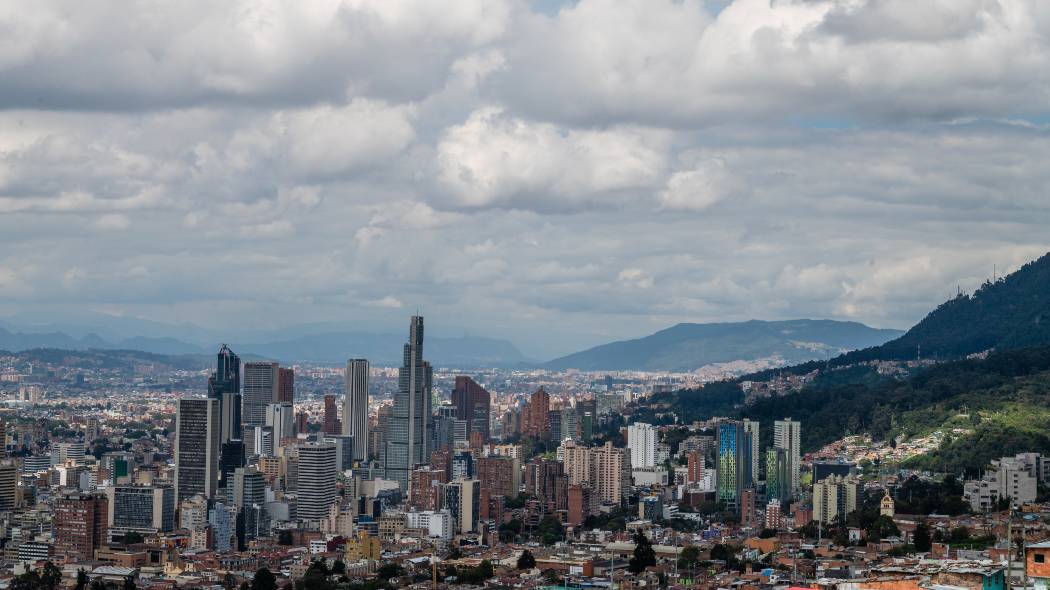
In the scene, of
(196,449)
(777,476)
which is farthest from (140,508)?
(777,476)

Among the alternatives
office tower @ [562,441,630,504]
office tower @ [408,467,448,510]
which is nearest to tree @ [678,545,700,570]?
office tower @ [408,467,448,510]

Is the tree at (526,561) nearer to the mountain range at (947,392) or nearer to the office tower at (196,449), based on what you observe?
the mountain range at (947,392)

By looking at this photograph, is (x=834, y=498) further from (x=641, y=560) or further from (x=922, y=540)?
(x=922, y=540)

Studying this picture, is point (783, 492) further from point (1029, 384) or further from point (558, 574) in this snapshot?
point (558, 574)

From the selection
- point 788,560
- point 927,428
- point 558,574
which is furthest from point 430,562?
point 927,428

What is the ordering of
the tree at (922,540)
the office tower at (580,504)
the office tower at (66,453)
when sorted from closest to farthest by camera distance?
the tree at (922,540) → the office tower at (580,504) → the office tower at (66,453)

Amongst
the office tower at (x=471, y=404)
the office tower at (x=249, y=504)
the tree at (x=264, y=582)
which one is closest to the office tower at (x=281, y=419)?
the office tower at (x=471, y=404)

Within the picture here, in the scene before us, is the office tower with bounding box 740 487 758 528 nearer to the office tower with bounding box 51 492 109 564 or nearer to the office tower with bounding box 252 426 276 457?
the office tower with bounding box 51 492 109 564
